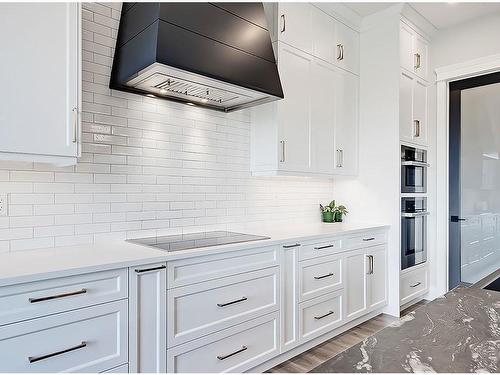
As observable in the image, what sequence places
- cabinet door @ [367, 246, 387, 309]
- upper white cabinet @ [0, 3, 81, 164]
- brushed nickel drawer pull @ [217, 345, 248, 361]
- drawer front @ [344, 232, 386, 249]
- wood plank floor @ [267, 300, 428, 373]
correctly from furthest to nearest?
cabinet door @ [367, 246, 387, 309]
drawer front @ [344, 232, 386, 249]
wood plank floor @ [267, 300, 428, 373]
brushed nickel drawer pull @ [217, 345, 248, 361]
upper white cabinet @ [0, 3, 81, 164]

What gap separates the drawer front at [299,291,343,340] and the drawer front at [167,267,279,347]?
37cm

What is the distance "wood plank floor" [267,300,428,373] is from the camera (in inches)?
Result: 99.7

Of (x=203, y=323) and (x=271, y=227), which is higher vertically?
(x=271, y=227)

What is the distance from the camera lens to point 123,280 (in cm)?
171

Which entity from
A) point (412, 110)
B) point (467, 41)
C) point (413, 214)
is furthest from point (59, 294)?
point (467, 41)

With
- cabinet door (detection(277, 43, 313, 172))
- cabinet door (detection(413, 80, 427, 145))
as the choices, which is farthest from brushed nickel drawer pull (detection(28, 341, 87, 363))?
cabinet door (detection(413, 80, 427, 145))

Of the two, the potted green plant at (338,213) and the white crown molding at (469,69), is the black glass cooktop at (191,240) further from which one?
the white crown molding at (469,69)

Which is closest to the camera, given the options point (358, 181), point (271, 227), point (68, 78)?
point (68, 78)

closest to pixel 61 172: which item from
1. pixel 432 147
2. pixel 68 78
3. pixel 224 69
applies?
pixel 68 78

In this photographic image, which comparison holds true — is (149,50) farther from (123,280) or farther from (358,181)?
(358,181)

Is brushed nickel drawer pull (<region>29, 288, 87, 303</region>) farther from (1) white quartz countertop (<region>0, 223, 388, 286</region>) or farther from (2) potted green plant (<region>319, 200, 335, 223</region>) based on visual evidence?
(2) potted green plant (<region>319, 200, 335, 223</region>)

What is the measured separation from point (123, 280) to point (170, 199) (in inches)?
37.2

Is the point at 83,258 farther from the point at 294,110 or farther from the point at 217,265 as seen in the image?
the point at 294,110

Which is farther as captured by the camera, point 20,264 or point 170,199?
point 170,199
